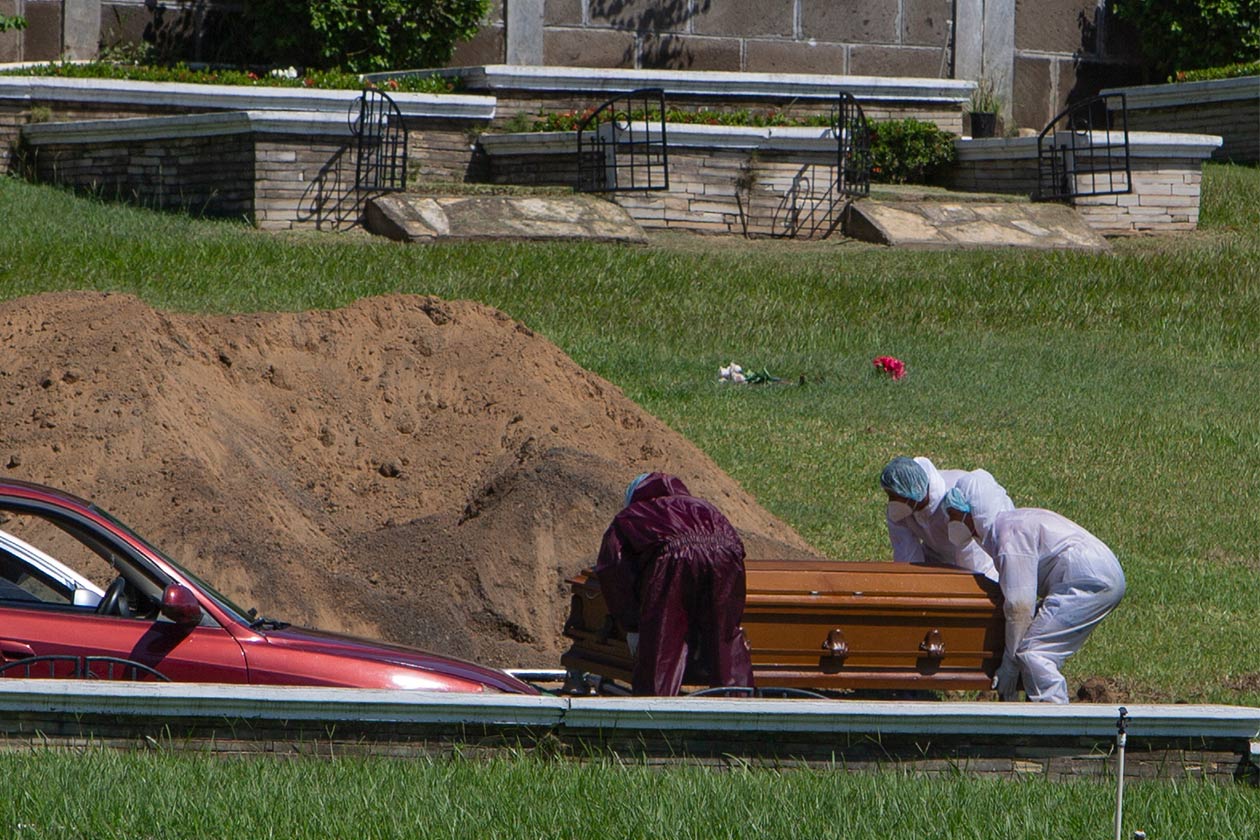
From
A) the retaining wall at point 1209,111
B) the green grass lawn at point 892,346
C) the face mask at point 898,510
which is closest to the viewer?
the face mask at point 898,510

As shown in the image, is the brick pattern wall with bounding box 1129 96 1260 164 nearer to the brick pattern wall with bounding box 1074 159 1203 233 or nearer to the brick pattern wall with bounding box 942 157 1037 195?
the brick pattern wall with bounding box 942 157 1037 195

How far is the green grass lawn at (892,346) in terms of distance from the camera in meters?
12.5

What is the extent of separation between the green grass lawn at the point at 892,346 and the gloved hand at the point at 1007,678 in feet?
6.26

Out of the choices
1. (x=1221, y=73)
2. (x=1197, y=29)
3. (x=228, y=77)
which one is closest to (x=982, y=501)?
(x=228, y=77)

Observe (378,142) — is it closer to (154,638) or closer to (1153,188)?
(1153,188)

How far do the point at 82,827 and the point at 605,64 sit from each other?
21.5 meters

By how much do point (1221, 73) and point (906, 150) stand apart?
5.55 meters

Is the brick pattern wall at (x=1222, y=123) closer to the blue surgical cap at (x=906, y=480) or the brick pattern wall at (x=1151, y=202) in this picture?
the brick pattern wall at (x=1151, y=202)

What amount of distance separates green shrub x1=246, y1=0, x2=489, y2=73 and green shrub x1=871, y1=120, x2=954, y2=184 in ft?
19.6

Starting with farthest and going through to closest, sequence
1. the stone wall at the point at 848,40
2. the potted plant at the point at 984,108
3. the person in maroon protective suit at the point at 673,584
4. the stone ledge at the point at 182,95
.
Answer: the potted plant at the point at 984,108, the stone wall at the point at 848,40, the stone ledge at the point at 182,95, the person in maroon protective suit at the point at 673,584

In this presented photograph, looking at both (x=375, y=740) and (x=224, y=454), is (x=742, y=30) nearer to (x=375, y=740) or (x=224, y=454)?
(x=224, y=454)

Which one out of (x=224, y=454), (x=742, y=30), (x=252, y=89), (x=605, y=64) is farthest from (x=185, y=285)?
(x=742, y=30)

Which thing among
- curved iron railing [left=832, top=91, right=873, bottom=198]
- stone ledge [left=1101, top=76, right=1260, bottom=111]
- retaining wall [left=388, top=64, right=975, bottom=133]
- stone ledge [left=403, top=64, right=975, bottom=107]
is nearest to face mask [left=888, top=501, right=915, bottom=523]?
curved iron railing [left=832, top=91, right=873, bottom=198]

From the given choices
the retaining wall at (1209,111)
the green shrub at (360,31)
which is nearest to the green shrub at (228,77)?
the green shrub at (360,31)
